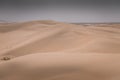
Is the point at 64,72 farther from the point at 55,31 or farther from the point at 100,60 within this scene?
the point at 55,31

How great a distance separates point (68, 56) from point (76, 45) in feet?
0.89

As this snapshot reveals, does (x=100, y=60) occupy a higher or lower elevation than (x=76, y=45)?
lower

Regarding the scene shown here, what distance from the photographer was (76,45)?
919 millimetres

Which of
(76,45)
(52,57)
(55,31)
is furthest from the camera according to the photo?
(55,31)

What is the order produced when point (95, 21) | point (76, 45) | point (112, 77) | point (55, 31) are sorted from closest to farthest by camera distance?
point (112, 77) < point (76, 45) < point (55, 31) < point (95, 21)

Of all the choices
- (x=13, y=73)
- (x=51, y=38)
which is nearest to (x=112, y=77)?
(x=13, y=73)

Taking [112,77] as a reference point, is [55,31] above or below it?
above

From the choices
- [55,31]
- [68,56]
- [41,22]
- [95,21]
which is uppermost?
[95,21]

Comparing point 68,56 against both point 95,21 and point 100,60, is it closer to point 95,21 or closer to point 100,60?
point 100,60

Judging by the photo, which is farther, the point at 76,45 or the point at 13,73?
the point at 76,45

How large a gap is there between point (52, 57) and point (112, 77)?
228 millimetres

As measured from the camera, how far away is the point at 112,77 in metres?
0.55

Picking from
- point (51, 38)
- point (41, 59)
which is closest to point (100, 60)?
point (41, 59)

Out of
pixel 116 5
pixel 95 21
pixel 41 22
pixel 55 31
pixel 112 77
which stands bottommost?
pixel 112 77
